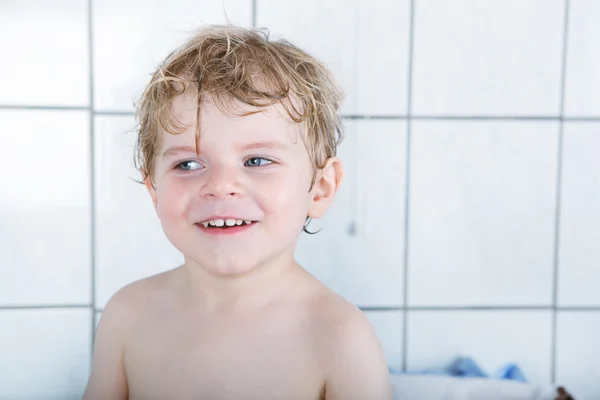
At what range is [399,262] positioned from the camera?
114 centimetres

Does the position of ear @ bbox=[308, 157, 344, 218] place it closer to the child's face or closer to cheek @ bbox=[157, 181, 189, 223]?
the child's face

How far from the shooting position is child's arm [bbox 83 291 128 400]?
903 millimetres

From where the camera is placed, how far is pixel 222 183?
0.76 m

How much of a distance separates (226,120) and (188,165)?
0.28 ft

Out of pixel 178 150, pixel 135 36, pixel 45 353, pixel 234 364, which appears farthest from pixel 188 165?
pixel 45 353

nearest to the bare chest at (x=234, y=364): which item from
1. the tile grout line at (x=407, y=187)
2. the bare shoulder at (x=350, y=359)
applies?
the bare shoulder at (x=350, y=359)

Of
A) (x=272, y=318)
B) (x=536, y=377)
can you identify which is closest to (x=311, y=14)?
(x=272, y=318)

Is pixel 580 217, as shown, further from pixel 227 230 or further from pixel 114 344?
pixel 114 344

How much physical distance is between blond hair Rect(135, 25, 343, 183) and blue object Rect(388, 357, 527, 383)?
0.50 metres

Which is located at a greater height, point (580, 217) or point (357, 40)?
point (357, 40)

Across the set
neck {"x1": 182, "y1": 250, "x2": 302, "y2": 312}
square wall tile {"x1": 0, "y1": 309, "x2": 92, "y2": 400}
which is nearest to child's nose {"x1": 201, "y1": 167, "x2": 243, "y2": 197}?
neck {"x1": 182, "y1": 250, "x2": 302, "y2": 312}

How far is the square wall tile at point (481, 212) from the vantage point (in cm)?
112

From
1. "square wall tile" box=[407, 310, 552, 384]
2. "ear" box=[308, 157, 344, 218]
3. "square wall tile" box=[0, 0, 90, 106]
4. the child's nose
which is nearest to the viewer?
the child's nose

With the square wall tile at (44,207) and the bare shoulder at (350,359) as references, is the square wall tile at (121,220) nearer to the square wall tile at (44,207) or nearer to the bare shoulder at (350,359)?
the square wall tile at (44,207)
